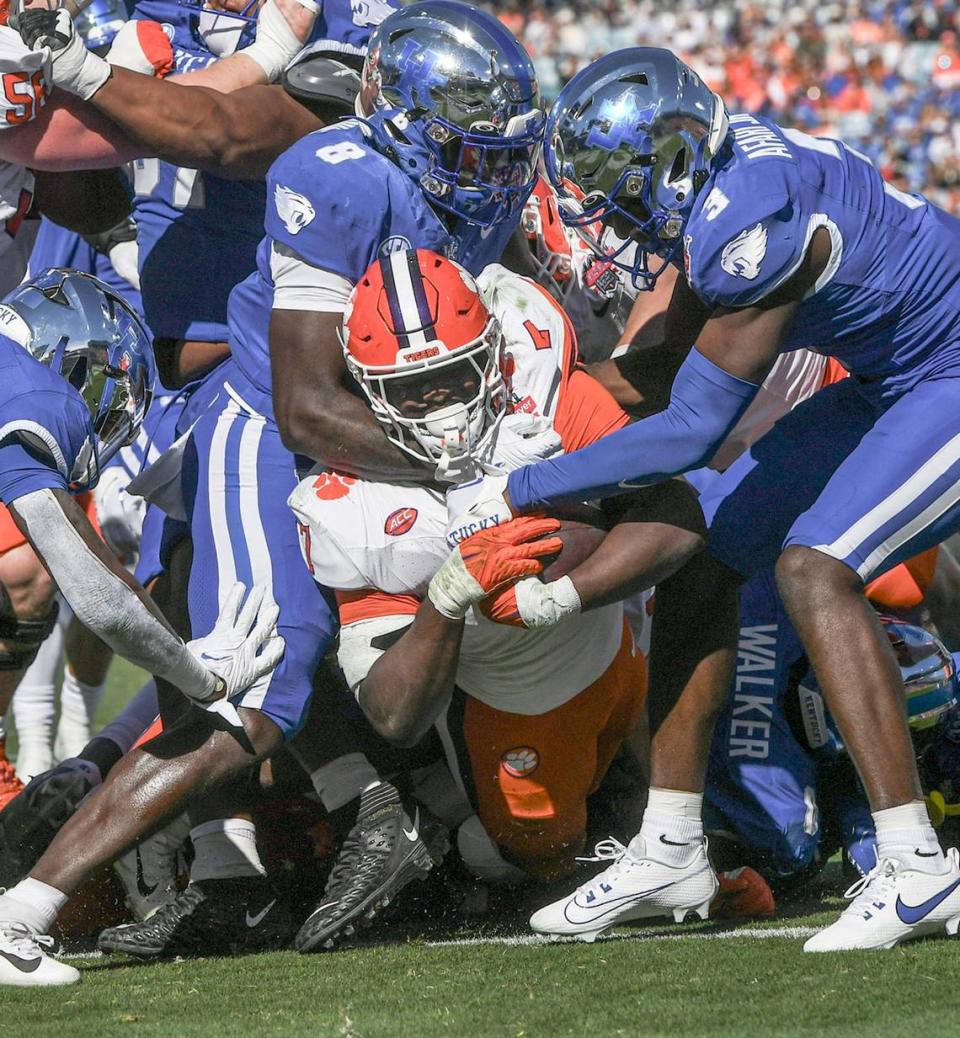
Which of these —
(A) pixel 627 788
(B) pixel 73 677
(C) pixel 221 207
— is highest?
(C) pixel 221 207

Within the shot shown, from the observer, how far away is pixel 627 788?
403 centimetres

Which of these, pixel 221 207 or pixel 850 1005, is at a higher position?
pixel 221 207

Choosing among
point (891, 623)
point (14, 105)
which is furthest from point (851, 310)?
point (14, 105)

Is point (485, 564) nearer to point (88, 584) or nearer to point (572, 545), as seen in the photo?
point (572, 545)

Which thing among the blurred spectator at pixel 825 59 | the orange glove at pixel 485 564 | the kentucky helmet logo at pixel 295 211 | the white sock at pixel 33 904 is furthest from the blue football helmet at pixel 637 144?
the blurred spectator at pixel 825 59

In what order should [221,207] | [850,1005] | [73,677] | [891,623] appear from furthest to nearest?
[73,677]
[221,207]
[891,623]
[850,1005]

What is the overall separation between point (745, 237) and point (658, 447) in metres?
0.46

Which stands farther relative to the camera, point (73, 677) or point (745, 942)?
point (73, 677)

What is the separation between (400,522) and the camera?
138 inches

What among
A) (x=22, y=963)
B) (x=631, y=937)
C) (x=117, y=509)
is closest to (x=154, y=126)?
(x=22, y=963)

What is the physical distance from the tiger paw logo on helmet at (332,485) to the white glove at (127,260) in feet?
6.27

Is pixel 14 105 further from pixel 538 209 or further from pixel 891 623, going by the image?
pixel 891 623

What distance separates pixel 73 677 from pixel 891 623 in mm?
3164

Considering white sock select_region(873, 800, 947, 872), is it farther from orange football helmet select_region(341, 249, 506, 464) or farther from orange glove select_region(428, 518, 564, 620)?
orange football helmet select_region(341, 249, 506, 464)
